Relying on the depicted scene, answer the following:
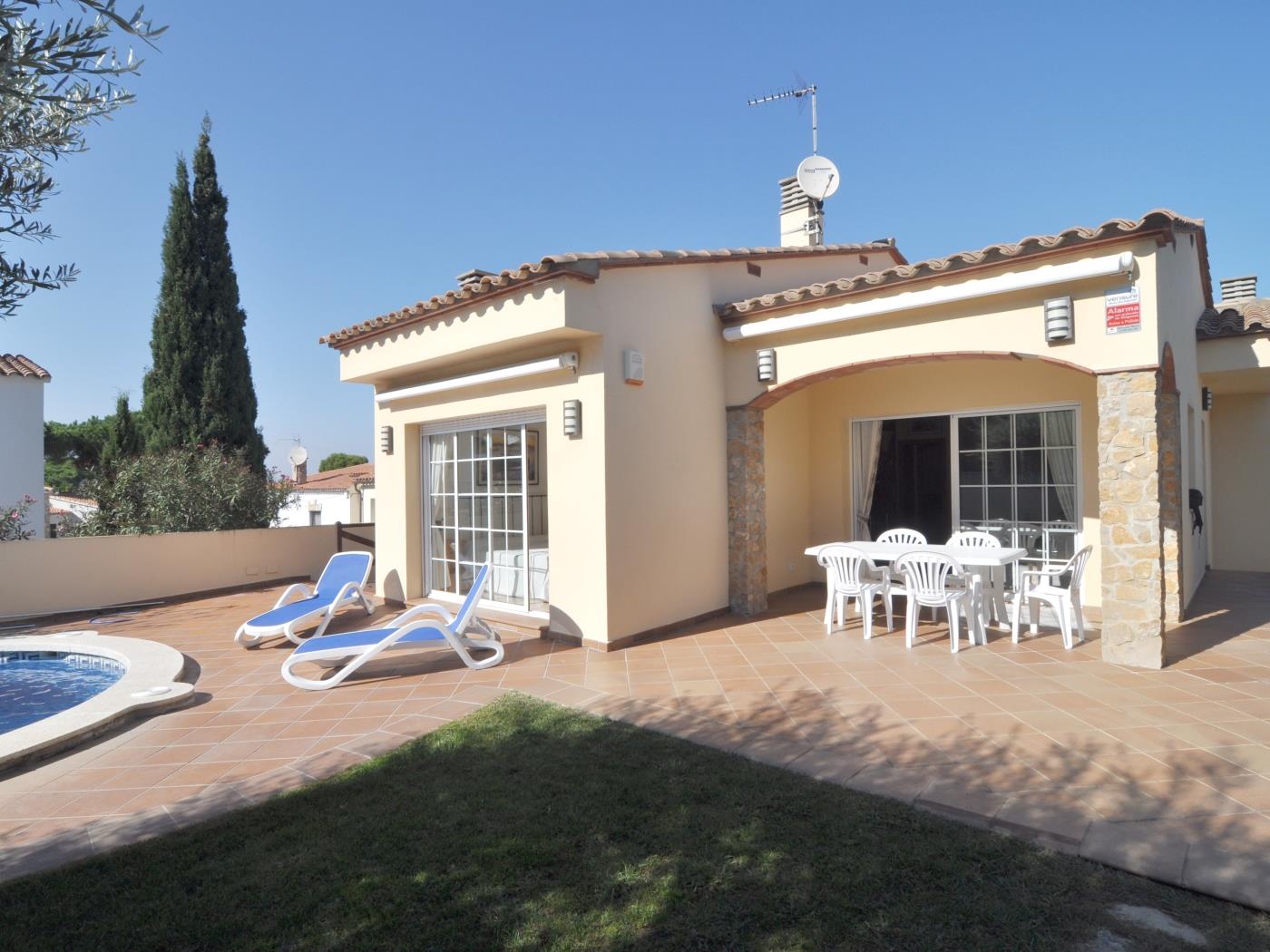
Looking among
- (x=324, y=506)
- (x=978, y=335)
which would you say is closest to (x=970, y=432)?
(x=978, y=335)

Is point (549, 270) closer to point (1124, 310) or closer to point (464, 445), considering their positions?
point (464, 445)

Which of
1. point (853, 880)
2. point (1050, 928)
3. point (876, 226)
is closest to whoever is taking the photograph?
point (1050, 928)

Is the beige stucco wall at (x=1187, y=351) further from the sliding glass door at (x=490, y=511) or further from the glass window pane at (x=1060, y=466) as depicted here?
the sliding glass door at (x=490, y=511)

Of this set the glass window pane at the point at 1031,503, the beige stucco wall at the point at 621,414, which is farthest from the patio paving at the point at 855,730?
the glass window pane at the point at 1031,503

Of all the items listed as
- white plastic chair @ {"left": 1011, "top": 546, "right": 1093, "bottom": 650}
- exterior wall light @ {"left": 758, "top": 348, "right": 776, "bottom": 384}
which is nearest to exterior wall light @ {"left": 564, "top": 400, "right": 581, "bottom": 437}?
exterior wall light @ {"left": 758, "top": 348, "right": 776, "bottom": 384}

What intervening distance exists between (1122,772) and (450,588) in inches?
348

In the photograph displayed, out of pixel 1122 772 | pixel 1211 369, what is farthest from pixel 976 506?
pixel 1122 772

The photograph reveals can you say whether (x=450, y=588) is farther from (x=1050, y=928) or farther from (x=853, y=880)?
(x=1050, y=928)

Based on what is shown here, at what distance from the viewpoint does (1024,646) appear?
8039 millimetres

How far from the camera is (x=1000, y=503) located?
420 inches

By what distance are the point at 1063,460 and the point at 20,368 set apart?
24133 millimetres

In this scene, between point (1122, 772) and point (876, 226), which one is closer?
point (1122, 772)

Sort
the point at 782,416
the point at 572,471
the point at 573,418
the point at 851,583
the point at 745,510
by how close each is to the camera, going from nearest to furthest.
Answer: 1. the point at 573,418
2. the point at 572,471
3. the point at 851,583
4. the point at 745,510
5. the point at 782,416

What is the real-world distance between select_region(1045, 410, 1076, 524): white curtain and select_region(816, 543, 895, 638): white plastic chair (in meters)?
3.17
